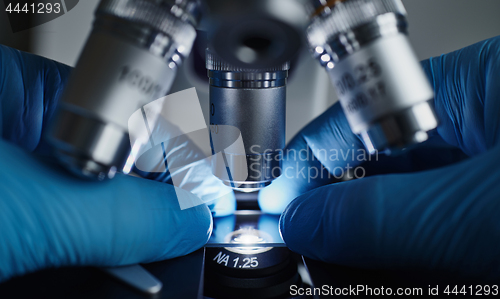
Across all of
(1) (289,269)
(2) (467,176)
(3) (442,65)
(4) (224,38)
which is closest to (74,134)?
(4) (224,38)

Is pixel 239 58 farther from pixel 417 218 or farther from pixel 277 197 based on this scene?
pixel 277 197

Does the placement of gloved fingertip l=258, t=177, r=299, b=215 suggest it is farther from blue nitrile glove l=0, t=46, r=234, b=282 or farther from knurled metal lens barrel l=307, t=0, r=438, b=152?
knurled metal lens barrel l=307, t=0, r=438, b=152

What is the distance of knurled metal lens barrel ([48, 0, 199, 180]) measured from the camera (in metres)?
0.26

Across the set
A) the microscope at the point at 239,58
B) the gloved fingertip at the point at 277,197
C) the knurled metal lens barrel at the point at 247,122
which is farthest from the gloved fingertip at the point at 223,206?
the microscope at the point at 239,58

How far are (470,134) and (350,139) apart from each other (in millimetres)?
220

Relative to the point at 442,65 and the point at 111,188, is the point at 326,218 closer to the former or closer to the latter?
the point at 111,188

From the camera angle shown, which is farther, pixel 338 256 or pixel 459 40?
pixel 459 40

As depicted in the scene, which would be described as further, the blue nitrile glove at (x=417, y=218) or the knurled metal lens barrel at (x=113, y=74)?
the blue nitrile glove at (x=417, y=218)

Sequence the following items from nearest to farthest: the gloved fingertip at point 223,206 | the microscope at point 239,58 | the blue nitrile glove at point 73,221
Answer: the microscope at point 239,58, the blue nitrile glove at point 73,221, the gloved fingertip at point 223,206

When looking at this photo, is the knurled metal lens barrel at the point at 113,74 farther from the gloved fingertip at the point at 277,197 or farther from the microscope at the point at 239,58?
the gloved fingertip at the point at 277,197

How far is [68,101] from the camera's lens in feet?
0.89

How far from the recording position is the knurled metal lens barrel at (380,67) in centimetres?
26

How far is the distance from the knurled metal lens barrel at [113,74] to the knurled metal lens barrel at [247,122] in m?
0.14

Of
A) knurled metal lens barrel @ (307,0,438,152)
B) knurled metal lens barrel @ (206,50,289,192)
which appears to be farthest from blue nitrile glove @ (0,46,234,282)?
knurled metal lens barrel @ (307,0,438,152)
